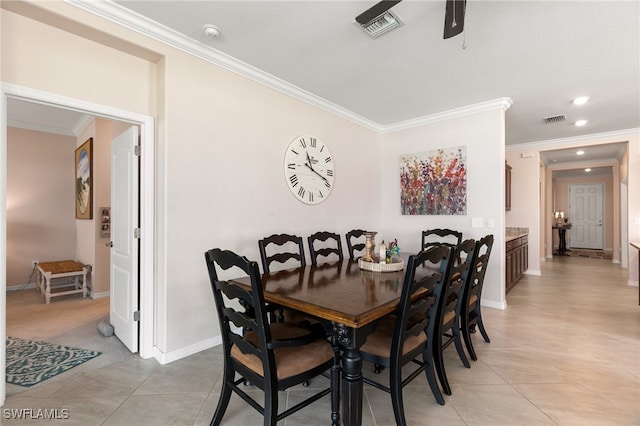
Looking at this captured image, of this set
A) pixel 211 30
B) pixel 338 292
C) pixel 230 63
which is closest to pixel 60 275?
pixel 230 63

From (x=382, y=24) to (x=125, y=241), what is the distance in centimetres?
278

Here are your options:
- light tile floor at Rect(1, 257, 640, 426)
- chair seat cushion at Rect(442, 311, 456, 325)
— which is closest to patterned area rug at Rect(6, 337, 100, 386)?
light tile floor at Rect(1, 257, 640, 426)

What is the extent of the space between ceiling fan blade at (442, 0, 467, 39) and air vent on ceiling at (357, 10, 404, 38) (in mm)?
415

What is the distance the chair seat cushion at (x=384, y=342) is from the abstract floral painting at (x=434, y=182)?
8.82 feet

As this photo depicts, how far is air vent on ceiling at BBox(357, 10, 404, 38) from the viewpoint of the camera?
205 centimetres

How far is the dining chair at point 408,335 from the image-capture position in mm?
1506

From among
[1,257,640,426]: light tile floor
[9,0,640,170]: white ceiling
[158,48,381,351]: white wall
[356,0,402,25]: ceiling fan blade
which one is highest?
[9,0,640,170]: white ceiling

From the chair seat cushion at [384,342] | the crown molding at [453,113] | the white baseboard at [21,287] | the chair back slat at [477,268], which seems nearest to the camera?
the chair seat cushion at [384,342]

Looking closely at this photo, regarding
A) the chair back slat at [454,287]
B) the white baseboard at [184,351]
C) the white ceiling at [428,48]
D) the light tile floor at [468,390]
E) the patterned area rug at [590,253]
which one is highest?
the white ceiling at [428,48]

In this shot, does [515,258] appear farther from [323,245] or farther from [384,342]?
[384,342]

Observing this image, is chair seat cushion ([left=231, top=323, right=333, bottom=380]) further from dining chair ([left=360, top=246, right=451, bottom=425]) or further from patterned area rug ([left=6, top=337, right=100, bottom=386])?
patterned area rug ([left=6, top=337, right=100, bottom=386])

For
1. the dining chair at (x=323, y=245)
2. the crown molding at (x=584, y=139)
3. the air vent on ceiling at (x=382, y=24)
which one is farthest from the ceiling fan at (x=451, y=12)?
the crown molding at (x=584, y=139)

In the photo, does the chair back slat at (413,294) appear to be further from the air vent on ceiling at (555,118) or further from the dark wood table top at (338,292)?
the air vent on ceiling at (555,118)

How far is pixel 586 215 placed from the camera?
9.42 metres
